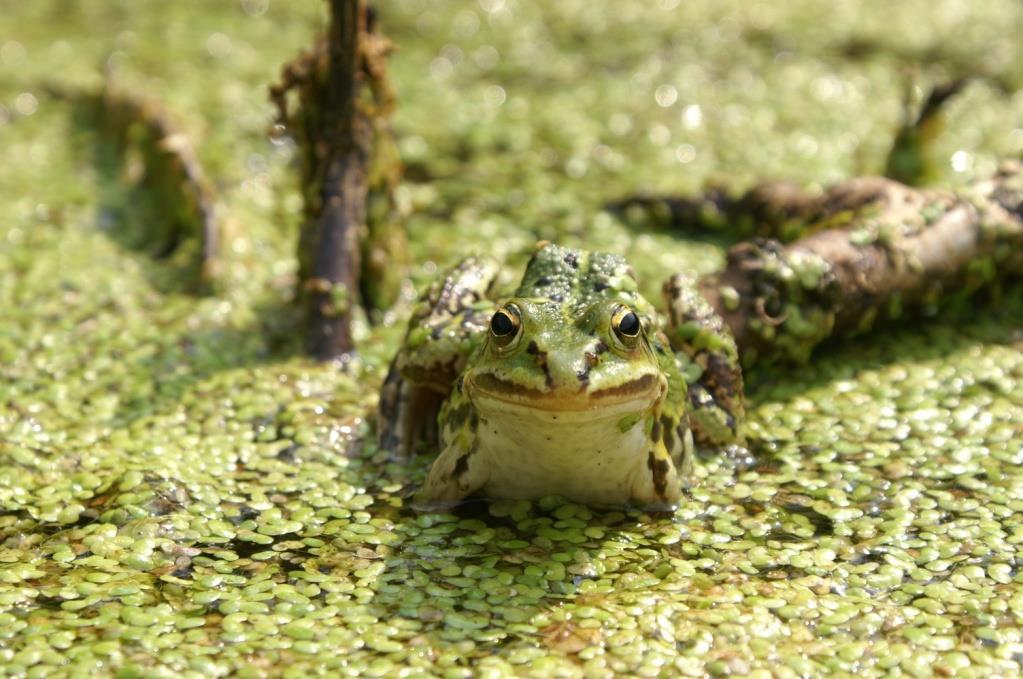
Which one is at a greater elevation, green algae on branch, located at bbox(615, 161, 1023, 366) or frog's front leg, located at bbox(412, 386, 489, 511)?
green algae on branch, located at bbox(615, 161, 1023, 366)

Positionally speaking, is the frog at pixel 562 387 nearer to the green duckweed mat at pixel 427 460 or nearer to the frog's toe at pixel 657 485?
the frog's toe at pixel 657 485

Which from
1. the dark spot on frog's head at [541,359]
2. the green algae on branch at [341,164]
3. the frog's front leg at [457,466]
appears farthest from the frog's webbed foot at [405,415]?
the dark spot on frog's head at [541,359]

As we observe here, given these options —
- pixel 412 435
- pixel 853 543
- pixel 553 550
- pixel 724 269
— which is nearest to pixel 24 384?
pixel 412 435

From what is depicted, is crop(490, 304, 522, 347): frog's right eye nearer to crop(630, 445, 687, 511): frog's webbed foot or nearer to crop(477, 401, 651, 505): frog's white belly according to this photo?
crop(477, 401, 651, 505): frog's white belly

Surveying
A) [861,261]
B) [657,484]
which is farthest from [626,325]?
[861,261]

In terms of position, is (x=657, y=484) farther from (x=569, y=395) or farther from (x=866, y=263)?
(x=866, y=263)

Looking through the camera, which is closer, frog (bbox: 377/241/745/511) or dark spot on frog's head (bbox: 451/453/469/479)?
frog (bbox: 377/241/745/511)

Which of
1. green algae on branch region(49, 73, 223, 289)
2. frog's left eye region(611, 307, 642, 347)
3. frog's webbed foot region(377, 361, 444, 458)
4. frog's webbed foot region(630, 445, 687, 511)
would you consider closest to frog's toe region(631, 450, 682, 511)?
frog's webbed foot region(630, 445, 687, 511)
